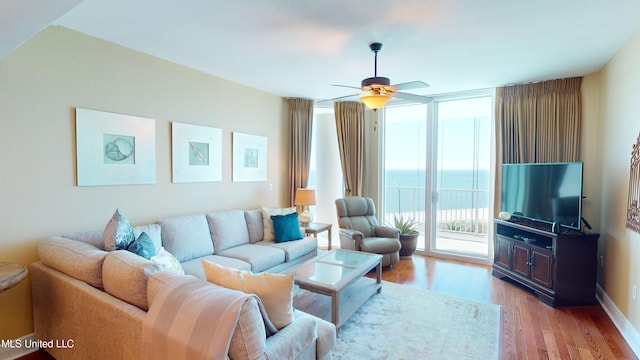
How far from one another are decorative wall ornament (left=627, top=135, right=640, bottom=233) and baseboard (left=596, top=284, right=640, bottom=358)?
86 cm

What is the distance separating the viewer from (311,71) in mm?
3715

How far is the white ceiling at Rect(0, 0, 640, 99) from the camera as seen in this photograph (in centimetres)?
216

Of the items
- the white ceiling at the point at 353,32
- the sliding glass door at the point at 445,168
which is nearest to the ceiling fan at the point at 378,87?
the white ceiling at the point at 353,32

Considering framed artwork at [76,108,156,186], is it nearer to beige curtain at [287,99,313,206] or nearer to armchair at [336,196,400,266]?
beige curtain at [287,99,313,206]

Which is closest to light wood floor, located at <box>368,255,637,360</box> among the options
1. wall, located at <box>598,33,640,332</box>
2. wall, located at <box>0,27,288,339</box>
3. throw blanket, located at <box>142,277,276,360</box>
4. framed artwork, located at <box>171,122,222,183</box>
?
wall, located at <box>598,33,640,332</box>

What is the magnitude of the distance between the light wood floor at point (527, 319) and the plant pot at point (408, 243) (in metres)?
0.39

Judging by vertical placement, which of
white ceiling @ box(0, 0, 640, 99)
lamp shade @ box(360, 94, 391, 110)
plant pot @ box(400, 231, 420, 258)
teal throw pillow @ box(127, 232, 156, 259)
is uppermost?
white ceiling @ box(0, 0, 640, 99)

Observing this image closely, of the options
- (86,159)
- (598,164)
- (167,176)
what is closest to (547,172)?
(598,164)

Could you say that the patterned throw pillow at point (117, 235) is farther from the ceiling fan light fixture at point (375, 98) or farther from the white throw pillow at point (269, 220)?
the ceiling fan light fixture at point (375, 98)

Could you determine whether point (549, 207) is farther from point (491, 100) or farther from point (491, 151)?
point (491, 100)

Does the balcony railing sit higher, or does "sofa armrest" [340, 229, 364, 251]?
the balcony railing

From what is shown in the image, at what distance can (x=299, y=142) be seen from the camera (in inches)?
205

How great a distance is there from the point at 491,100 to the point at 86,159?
526 cm

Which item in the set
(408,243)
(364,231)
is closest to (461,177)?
(408,243)
